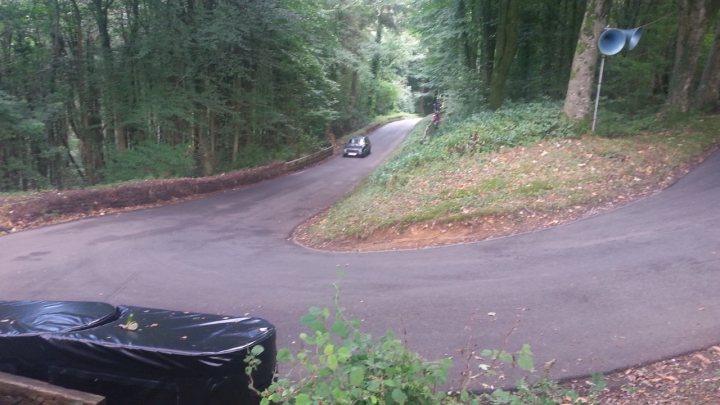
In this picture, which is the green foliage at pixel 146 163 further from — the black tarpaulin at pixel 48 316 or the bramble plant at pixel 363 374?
the bramble plant at pixel 363 374

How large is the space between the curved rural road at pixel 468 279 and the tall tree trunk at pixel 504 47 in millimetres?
9532

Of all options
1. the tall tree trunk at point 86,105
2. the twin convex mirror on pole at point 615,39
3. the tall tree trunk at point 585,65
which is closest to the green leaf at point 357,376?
the twin convex mirror on pole at point 615,39

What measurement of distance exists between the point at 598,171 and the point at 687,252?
487cm

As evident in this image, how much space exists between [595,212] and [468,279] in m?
4.12

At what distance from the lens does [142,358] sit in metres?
4.00

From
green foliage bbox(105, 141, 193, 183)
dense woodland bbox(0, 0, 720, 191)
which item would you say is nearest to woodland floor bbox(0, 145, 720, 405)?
green foliage bbox(105, 141, 193, 183)

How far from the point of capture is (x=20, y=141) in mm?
22766

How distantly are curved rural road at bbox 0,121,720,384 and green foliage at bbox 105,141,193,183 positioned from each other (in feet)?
27.4

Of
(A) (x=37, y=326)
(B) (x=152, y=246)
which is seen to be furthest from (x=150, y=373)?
(B) (x=152, y=246)

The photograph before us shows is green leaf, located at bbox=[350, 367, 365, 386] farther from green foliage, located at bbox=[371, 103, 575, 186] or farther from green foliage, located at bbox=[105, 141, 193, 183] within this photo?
green foliage, located at bbox=[105, 141, 193, 183]

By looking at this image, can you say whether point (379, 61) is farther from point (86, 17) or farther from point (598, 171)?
point (598, 171)

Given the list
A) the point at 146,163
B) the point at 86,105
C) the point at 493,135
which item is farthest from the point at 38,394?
the point at 86,105

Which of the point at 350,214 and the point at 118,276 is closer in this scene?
the point at 118,276

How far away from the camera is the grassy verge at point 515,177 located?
1124 centimetres
